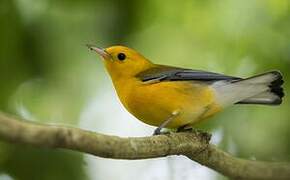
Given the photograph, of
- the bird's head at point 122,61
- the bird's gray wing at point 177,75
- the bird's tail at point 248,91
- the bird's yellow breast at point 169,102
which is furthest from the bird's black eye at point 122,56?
the bird's tail at point 248,91

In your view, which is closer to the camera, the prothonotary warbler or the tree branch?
the tree branch

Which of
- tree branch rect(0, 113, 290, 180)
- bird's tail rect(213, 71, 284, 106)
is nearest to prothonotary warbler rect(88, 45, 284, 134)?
bird's tail rect(213, 71, 284, 106)

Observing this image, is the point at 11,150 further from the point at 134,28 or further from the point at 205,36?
the point at 205,36

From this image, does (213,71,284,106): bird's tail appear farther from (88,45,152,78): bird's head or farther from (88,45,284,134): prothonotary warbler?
(88,45,152,78): bird's head

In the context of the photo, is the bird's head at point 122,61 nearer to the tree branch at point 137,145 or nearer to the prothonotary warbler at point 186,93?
the prothonotary warbler at point 186,93

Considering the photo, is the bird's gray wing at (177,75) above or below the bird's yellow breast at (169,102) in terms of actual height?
above

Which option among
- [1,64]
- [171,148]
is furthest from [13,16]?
[171,148]

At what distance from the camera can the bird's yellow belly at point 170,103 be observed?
323 centimetres

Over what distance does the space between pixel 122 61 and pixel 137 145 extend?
5.35ft

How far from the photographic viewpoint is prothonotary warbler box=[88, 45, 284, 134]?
3.23 m

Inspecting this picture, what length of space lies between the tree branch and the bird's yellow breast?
396mm

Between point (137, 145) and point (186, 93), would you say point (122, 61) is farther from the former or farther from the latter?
point (137, 145)

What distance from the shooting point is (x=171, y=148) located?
244cm

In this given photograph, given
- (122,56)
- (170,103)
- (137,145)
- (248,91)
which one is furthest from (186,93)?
(137,145)
